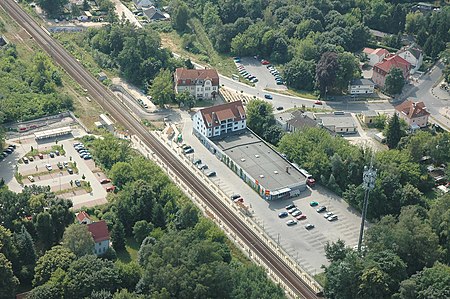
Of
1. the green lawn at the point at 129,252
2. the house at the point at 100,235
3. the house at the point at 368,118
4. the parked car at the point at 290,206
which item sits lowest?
the house at the point at 368,118

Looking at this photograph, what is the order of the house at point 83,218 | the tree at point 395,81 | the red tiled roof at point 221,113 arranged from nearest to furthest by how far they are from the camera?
1. the house at point 83,218
2. the red tiled roof at point 221,113
3. the tree at point 395,81

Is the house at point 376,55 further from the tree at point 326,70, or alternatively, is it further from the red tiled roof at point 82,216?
the red tiled roof at point 82,216

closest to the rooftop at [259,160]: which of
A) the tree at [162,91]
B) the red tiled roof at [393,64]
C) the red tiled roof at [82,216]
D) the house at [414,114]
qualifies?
the tree at [162,91]

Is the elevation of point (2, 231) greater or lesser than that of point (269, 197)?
greater

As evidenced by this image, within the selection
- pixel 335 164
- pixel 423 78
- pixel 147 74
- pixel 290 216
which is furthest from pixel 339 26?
pixel 290 216

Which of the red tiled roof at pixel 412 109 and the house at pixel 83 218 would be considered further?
the red tiled roof at pixel 412 109

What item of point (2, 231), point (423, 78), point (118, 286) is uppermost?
point (2, 231)

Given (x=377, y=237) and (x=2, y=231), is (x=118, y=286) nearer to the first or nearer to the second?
(x=2, y=231)

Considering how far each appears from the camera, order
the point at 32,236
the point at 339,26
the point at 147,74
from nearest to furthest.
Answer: the point at 32,236, the point at 147,74, the point at 339,26
